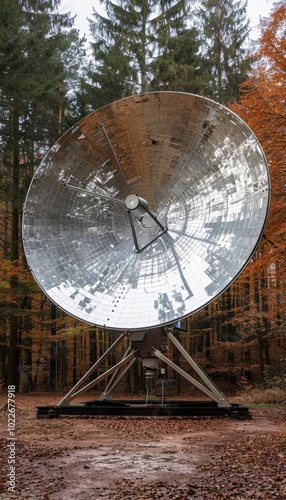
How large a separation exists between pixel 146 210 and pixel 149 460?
7376mm

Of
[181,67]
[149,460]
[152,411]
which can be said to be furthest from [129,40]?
[149,460]

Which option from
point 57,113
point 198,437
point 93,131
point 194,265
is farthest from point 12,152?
point 198,437

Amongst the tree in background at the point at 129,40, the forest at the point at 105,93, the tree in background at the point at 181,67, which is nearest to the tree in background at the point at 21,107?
the forest at the point at 105,93

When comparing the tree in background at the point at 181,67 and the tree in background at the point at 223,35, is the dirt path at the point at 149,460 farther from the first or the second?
the tree in background at the point at 223,35

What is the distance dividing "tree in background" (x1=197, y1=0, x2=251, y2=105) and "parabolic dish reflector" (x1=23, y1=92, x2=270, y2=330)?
652 inches

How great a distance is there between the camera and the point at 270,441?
34.3ft

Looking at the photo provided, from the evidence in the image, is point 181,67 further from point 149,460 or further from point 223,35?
point 149,460

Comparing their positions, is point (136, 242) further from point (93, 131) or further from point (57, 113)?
point (57, 113)

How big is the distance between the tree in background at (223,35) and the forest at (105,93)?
2.3 inches

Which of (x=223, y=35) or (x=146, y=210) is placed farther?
(x=223, y=35)

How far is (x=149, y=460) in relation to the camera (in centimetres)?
881

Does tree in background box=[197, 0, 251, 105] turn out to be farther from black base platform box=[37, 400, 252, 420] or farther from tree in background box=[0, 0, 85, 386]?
black base platform box=[37, 400, 252, 420]

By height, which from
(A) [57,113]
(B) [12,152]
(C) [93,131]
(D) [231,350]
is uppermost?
(A) [57,113]

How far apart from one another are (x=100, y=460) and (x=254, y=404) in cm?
→ 1171
